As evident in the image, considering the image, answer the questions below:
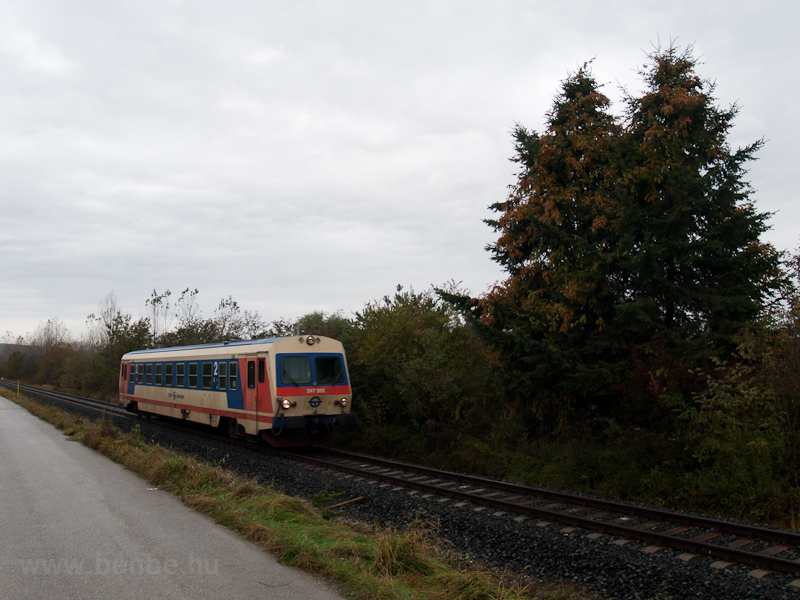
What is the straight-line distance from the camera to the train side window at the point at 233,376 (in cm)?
1473

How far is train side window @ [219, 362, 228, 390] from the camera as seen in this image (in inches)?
601

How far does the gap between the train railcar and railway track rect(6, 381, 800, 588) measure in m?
2.12

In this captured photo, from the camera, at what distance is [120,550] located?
646cm

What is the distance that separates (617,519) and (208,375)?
39.2ft

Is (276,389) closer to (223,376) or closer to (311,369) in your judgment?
(311,369)

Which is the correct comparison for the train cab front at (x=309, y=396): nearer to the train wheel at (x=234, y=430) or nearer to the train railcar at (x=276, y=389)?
the train railcar at (x=276, y=389)

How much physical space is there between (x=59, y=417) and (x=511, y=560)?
2113 centimetres

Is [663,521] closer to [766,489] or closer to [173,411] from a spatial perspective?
[766,489]

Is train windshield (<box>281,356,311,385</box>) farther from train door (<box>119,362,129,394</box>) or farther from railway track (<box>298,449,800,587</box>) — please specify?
train door (<box>119,362,129,394</box>)

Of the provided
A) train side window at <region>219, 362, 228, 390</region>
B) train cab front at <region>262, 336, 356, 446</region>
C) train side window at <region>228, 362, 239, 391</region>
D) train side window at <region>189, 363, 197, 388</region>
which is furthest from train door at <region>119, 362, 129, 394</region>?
train cab front at <region>262, 336, 356, 446</region>

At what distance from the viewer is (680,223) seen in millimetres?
11258

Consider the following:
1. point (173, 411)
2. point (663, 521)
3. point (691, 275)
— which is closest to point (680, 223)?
point (691, 275)

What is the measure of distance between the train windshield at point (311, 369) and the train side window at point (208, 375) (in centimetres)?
346

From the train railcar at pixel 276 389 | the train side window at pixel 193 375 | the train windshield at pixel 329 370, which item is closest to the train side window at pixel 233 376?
Answer: the train railcar at pixel 276 389
